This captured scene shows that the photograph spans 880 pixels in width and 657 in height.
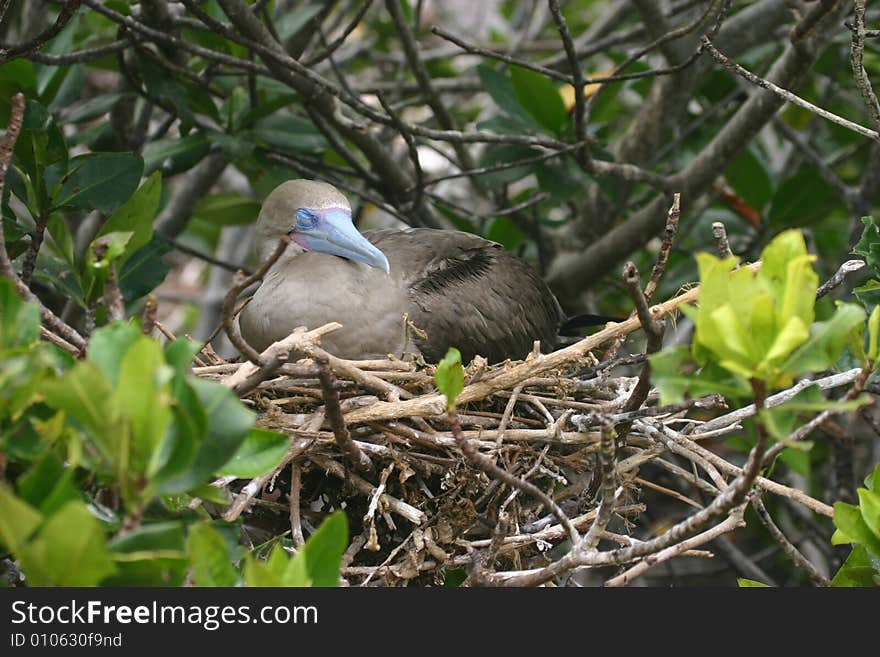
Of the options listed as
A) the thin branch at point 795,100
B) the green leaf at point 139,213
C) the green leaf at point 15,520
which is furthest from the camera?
the green leaf at point 139,213

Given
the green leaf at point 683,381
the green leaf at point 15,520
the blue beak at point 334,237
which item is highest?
the blue beak at point 334,237

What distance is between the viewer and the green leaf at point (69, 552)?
156cm

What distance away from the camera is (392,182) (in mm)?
4340

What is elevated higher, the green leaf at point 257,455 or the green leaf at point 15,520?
the green leaf at point 257,455

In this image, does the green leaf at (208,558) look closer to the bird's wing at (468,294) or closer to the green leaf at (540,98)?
the bird's wing at (468,294)

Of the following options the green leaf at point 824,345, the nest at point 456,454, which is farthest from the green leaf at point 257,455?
the green leaf at point 824,345

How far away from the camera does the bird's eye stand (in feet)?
11.7

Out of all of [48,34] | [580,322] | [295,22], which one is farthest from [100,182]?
[580,322]

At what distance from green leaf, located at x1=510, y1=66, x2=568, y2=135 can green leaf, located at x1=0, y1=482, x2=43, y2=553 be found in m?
3.07

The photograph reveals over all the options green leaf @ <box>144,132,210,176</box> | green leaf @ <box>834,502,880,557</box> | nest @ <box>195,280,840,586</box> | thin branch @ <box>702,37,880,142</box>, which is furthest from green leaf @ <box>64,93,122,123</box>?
green leaf @ <box>834,502,880,557</box>

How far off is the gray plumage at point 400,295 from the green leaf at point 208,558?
61.9 inches

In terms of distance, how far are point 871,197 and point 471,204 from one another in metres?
2.10

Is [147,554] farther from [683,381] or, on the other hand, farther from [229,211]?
[229,211]

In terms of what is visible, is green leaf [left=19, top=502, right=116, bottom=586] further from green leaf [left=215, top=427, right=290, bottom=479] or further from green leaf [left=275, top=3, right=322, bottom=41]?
green leaf [left=275, top=3, right=322, bottom=41]
